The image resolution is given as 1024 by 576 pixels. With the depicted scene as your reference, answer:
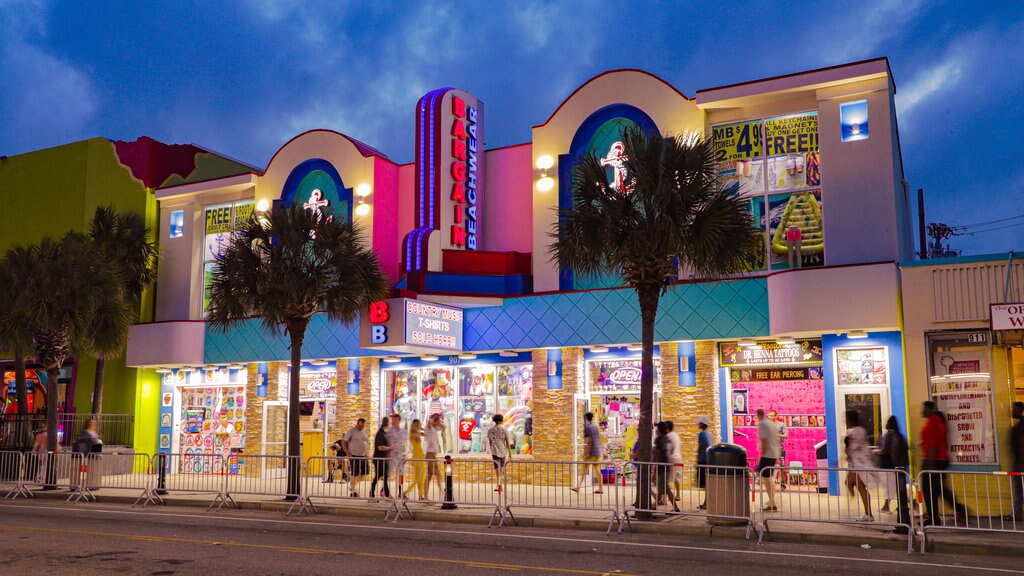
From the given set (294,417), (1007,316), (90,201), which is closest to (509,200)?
(294,417)

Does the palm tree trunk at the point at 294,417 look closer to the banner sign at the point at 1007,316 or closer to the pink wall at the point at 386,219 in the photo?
the pink wall at the point at 386,219

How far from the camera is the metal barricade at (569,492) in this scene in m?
15.9

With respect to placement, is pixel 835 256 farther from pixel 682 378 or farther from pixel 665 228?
pixel 665 228

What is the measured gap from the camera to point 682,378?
71.1ft

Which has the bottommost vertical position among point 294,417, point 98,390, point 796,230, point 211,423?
point 211,423

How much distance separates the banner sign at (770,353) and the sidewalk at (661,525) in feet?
19.6

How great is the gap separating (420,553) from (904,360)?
40.0ft

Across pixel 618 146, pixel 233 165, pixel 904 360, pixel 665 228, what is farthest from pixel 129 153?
pixel 904 360

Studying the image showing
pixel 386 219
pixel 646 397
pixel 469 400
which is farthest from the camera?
pixel 386 219

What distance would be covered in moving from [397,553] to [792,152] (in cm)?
1462

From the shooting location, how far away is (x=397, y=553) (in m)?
12.1

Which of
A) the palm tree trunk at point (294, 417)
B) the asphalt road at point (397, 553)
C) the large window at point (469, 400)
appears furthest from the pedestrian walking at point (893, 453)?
the palm tree trunk at point (294, 417)

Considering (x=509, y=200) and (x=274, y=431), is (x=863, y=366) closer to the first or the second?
(x=509, y=200)

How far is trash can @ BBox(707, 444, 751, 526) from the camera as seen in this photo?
48.2ft
